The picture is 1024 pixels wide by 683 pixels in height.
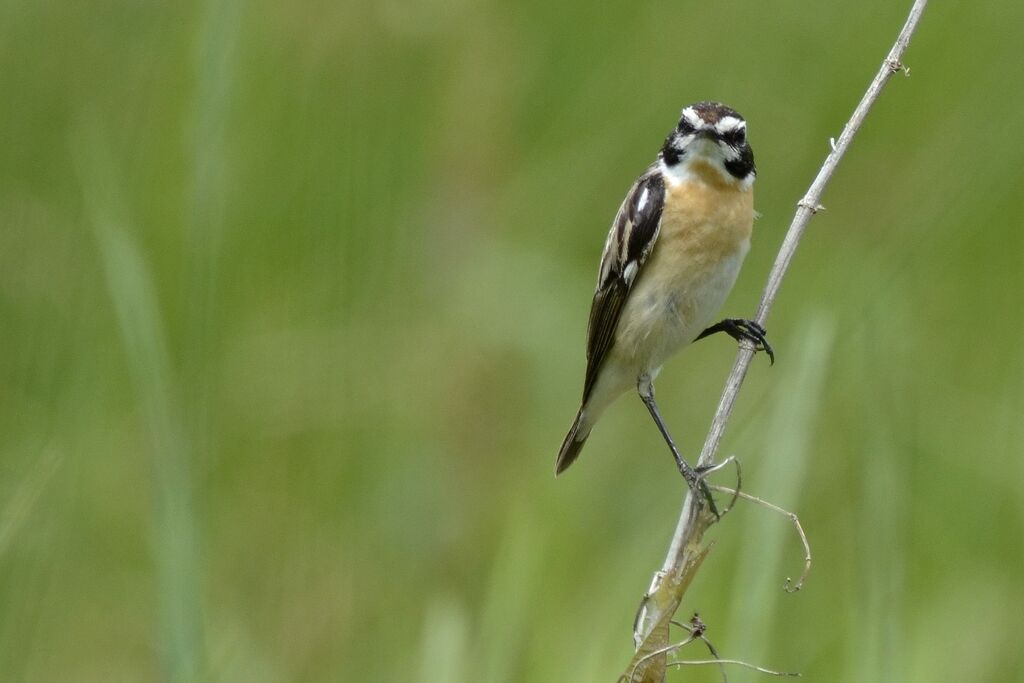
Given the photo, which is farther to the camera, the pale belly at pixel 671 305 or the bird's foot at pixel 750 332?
the pale belly at pixel 671 305

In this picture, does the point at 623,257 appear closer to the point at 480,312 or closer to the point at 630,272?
the point at 630,272

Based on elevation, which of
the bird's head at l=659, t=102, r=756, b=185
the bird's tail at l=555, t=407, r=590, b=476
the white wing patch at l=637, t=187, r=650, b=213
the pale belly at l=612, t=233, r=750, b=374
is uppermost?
the bird's head at l=659, t=102, r=756, b=185

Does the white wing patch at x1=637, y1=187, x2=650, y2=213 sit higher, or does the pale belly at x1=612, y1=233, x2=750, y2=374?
the white wing patch at x1=637, y1=187, x2=650, y2=213

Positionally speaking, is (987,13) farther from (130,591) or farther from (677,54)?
(130,591)

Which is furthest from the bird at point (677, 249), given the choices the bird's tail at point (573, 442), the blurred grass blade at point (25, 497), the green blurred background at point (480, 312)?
the blurred grass blade at point (25, 497)

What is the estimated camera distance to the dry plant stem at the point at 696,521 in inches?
96.3

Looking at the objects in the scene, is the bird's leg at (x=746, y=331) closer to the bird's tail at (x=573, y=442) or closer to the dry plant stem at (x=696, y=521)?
the dry plant stem at (x=696, y=521)

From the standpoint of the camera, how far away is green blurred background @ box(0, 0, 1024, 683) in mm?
4328

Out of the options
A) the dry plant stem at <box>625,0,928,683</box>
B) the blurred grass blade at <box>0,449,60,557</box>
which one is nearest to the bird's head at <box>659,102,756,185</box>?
the dry plant stem at <box>625,0,928,683</box>

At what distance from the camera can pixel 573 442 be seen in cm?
487

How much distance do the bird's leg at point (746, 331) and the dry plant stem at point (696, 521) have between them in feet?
0.10

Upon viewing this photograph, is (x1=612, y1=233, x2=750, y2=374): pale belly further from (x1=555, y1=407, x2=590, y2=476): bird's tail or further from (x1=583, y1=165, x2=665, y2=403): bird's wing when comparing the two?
(x1=555, y1=407, x2=590, y2=476): bird's tail

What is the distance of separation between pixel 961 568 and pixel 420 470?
198 cm

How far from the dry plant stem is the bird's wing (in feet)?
3.18
